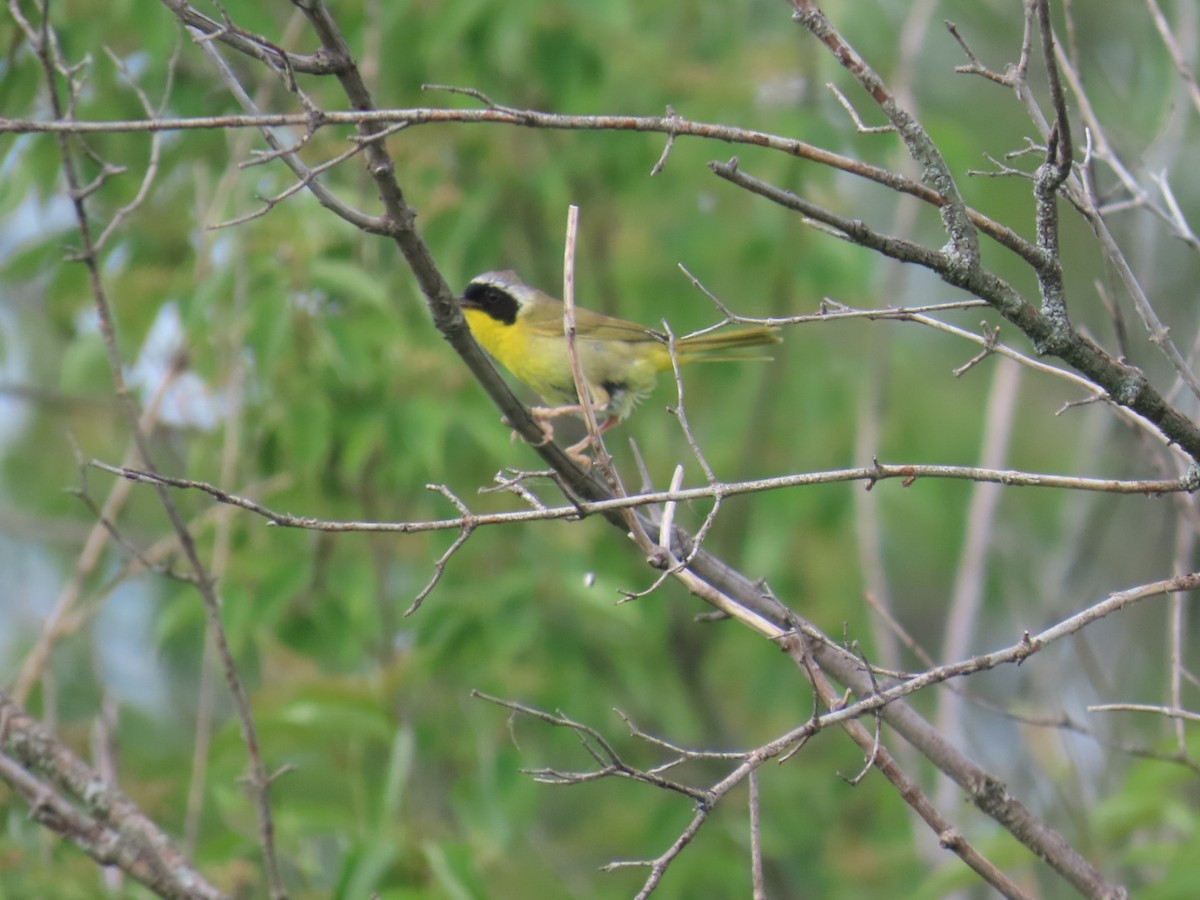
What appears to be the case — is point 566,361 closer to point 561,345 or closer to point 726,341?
point 561,345

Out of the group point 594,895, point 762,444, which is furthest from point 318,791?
point 762,444

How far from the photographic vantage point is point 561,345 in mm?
4434

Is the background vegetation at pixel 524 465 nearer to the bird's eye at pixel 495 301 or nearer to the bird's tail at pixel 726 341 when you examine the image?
the bird's eye at pixel 495 301

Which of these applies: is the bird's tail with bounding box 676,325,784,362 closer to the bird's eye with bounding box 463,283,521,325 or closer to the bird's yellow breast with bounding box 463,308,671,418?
the bird's yellow breast with bounding box 463,308,671,418

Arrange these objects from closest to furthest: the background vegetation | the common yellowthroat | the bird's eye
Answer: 1. the background vegetation
2. the common yellowthroat
3. the bird's eye

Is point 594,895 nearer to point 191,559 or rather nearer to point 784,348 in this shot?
point 784,348

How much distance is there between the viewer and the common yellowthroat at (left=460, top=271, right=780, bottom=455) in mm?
4410

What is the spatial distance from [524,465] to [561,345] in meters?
0.65

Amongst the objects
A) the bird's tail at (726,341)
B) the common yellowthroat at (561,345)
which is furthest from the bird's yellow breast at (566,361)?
the bird's tail at (726,341)

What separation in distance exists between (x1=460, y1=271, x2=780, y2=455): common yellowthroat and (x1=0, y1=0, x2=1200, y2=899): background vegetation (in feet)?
0.62

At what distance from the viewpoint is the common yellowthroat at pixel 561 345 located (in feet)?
14.5

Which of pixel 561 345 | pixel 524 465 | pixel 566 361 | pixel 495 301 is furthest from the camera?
pixel 524 465

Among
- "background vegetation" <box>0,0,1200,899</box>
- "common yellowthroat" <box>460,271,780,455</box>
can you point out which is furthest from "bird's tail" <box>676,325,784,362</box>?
"background vegetation" <box>0,0,1200,899</box>

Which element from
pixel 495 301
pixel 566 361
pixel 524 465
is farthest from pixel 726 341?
pixel 524 465
